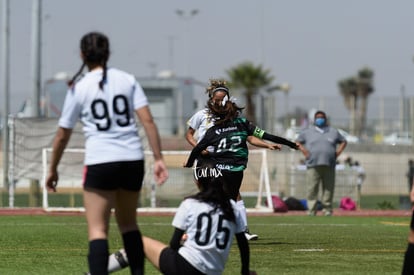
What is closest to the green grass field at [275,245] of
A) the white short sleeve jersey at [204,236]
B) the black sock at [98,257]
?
the white short sleeve jersey at [204,236]

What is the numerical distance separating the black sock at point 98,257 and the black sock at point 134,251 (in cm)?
28

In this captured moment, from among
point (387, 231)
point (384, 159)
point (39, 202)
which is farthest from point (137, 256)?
point (384, 159)

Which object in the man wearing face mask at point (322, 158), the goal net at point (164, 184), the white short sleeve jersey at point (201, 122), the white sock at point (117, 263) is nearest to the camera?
the white sock at point (117, 263)

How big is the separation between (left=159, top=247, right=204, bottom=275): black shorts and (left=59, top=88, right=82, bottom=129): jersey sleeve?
1387 millimetres

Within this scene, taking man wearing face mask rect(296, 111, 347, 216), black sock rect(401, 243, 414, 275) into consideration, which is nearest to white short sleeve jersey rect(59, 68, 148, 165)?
black sock rect(401, 243, 414, 275)

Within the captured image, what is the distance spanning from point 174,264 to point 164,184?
59.5 ft

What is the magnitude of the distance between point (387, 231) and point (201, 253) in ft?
31.3

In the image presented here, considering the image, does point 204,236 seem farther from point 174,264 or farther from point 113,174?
point 113,174

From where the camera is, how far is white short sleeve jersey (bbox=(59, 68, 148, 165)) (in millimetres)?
8484

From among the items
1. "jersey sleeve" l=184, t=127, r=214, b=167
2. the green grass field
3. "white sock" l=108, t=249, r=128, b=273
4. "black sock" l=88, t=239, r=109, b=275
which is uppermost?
"jersey sleeve" l=184, t=127, r=214, b=167

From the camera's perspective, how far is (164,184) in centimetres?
2719

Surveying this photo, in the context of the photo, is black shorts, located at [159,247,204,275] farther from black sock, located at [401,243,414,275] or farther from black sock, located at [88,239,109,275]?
black sock, located at [401,243,414,275]

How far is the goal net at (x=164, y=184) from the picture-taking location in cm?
2625

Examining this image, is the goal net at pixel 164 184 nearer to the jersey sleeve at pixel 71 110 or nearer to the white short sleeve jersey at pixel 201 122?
the white short sleeve jersey at pixel 201 122
